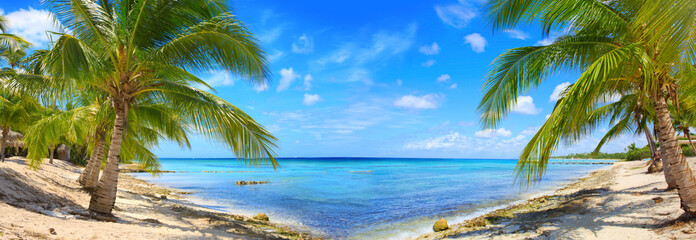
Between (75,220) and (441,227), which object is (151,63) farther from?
(441,227)

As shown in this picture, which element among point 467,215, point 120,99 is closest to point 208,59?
point 120,99

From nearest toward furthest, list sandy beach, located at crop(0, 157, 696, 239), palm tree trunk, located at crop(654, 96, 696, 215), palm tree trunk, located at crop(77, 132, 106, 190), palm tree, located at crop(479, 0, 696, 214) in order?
1. palm tree, located at crop(479, 0, 696, 214)
2. sandy beach, located at crop(0, 157, 696, 239)
3. palm tree trunk, located at crop(654, 96, 696, 215)
4. palm tree trunk, located at crop(77, 132, 106, 190)

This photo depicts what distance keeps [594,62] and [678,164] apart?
2.70 m

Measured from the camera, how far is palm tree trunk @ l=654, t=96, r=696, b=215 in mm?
5191

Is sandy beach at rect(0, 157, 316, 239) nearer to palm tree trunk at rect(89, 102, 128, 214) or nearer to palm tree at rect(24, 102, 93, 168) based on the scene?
palm tree trunk at rect(89, 102, 128, 214)

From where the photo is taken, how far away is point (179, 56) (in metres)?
6.71

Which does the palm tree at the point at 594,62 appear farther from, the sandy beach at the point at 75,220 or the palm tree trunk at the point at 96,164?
the palm tree trunk at the point at 96,164

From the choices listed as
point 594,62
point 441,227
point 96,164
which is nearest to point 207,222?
point 96,164

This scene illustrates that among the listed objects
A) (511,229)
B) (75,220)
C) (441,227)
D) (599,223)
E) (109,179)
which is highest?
(109,179)

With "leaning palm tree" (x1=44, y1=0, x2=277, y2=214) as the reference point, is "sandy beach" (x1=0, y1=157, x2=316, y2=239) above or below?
below

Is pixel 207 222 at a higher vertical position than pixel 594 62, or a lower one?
lower

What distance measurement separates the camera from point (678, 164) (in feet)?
17.0

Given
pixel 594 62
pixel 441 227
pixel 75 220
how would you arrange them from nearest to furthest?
pixel 594 62
pixel 75 220
pixel 441 227

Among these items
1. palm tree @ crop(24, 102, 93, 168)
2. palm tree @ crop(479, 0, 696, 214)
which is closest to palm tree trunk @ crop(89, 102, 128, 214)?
palm tree @ crop(24, 102, 93, 168)
